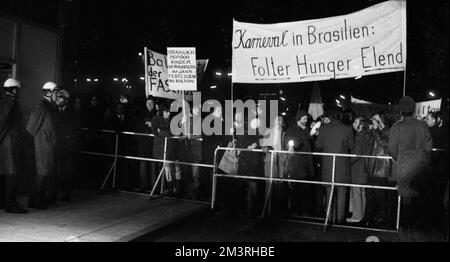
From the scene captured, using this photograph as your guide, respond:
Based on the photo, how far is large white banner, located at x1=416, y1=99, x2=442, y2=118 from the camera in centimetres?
1199

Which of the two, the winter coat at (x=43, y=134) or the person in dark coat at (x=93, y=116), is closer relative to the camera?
the winter coat at (x=43, y=134)

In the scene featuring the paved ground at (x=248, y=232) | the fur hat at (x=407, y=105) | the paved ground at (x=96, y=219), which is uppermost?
the fur hat at (x=407, y=105)

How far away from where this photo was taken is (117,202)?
9398 millimetres

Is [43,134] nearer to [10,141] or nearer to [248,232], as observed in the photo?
[10,141]

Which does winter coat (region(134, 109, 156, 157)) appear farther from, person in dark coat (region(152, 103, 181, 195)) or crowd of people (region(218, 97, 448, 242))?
crowd of people (region(218, 97, 448, 242))

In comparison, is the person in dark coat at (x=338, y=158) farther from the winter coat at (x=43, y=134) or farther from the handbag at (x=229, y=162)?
A: the winter coat at (x=43, y=134)

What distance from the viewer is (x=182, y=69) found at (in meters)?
10.3

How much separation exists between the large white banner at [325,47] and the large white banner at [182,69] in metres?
1.09

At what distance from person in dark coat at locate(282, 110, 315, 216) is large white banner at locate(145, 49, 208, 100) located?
10.0 ft

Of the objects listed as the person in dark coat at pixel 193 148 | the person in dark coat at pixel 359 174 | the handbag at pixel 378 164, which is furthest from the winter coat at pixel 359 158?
the person in dark coat at pixel 193 148

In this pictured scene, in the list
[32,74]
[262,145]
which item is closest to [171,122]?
[262,145]

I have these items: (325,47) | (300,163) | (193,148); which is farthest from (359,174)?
(193,148)

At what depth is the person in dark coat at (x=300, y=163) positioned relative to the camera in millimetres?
9102
